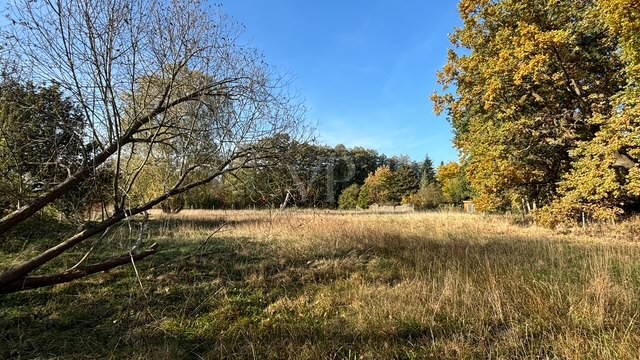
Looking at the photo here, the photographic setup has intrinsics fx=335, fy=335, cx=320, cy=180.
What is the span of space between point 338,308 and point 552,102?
529 inches

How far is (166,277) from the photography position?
542cm

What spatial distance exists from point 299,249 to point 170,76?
422 cm

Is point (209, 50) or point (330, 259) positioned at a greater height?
point (209, 50)

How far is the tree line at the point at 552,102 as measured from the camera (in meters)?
9.59

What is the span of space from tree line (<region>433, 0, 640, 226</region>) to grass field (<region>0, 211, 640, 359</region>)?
5.36 m

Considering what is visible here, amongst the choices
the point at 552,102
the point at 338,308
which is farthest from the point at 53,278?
the point at 552,102

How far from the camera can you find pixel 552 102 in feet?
43.3

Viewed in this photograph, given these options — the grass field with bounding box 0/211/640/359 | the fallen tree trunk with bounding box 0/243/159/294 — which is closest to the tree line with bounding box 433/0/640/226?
the grass field with bounding box 0/211/640/359

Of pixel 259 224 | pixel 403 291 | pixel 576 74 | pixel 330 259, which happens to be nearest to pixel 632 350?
pixel 403 291

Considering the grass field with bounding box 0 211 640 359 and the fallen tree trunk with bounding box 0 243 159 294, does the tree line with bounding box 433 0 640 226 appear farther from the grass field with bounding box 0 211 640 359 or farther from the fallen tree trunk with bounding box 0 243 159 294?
the fallen tree trunk with bounding box 0 243 159 294

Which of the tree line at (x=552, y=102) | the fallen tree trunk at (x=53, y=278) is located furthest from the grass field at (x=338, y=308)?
the tree line at (x=552, y=102)

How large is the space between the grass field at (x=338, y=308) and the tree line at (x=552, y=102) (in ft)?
17.6

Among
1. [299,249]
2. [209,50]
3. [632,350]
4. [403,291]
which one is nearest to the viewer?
[632,350]

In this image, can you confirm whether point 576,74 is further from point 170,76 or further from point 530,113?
point 170,76
